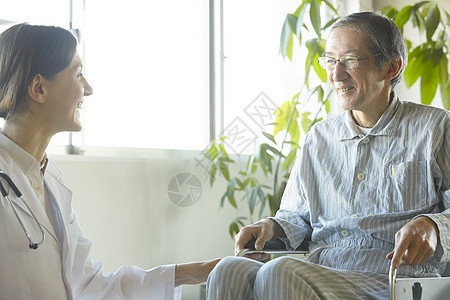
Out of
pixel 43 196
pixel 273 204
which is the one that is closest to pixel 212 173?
pixel 273 204

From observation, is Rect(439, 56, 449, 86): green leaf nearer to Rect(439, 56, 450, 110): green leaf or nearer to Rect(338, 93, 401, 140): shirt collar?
Rect(439, 56, 450, 110): green leaf

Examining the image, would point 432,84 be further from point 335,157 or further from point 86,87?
point 86,87

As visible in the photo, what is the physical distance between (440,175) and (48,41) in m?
1.09

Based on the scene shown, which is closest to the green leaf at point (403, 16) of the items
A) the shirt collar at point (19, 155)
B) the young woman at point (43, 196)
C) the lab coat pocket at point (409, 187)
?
the lab coat pocket at point (409, 187)

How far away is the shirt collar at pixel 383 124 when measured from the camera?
68.7 inches

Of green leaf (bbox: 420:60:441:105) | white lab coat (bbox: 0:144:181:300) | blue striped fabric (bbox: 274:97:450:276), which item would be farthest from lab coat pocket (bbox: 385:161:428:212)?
green leaf (bbox: 420:60:441:105)

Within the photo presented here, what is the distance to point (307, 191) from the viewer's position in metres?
1.84

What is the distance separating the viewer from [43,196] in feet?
5.00

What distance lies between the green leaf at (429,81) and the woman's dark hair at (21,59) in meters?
1.86

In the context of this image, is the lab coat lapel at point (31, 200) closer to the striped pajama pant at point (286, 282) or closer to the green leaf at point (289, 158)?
the striped pajama pant at point (286, 282)

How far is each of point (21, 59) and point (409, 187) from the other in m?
1.08

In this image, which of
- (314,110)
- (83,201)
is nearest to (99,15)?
(83,201)

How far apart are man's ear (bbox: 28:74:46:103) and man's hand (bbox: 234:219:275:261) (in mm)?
660

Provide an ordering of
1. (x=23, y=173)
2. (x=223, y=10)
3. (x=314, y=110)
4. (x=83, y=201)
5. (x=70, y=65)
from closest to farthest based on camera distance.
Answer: (x=23, y=173) < (x=70, y=65) < (x=83, y=201) < (x=223, y=10) < (x=314, y=110)
